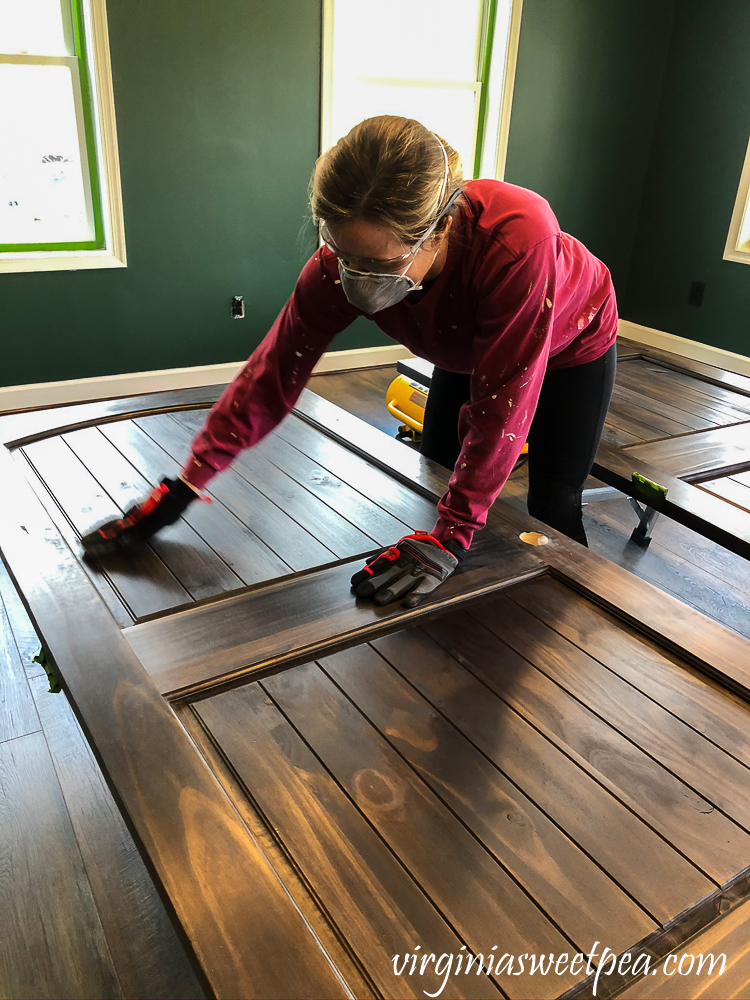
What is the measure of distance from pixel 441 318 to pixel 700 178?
12.2 feet

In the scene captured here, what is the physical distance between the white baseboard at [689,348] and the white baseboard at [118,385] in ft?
6.41

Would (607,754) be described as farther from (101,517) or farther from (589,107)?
(589,107)

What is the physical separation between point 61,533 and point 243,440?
14.3 inches

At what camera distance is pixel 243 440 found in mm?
1402

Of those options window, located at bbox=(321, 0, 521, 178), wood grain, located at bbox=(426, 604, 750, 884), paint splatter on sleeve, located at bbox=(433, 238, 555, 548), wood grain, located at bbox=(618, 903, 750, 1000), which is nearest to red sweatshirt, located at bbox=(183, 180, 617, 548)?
paint splatter on sleeve, located at bbox=(433, 238, 555, 548)

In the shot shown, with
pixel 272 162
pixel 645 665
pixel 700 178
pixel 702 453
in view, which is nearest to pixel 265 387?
pixel 645 665

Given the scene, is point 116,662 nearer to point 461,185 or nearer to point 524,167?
point 461,185

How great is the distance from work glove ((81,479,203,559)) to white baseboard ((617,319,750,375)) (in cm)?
328

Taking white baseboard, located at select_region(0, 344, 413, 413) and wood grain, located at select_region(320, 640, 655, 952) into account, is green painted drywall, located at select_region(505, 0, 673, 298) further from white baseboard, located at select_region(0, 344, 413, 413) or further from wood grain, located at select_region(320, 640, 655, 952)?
wood grain, located at select_region(320, 640, 655, 952)

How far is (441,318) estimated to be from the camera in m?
1.26

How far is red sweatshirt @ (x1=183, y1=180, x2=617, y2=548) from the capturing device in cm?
112

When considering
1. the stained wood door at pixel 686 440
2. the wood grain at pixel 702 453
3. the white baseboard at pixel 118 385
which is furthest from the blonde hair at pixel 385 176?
the white baseboard at pixel 118 385

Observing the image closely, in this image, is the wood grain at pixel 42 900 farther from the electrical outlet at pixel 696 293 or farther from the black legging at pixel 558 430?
the electrical outlet at pixel 696 293

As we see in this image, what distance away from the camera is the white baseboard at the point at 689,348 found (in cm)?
415
